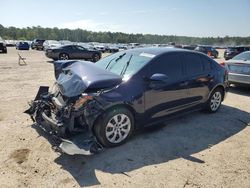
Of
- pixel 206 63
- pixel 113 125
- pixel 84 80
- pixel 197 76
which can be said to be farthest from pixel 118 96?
pixel 206 63

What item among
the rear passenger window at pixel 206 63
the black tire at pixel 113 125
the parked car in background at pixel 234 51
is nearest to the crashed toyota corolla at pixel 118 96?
the black tire at pixel 113 125

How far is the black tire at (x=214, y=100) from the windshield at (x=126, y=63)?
222cm

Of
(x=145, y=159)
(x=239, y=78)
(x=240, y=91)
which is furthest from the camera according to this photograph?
(x=240, y=91)

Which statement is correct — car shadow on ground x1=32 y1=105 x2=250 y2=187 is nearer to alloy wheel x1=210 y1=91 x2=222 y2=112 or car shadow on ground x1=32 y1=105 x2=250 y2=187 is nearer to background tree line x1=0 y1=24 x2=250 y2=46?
alloy wheel x1=210 y1=91 x2=222 y2=112

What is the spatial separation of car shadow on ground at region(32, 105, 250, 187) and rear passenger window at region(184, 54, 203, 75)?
3.70 feet

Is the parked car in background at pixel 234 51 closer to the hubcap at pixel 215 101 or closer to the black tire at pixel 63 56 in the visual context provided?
the black tire at pixel 63 56

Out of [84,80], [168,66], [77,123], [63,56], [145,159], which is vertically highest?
[168,66]

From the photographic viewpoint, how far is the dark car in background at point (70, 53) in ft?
62.8

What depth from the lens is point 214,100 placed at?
21.3 ft

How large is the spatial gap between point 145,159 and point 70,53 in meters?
16.5

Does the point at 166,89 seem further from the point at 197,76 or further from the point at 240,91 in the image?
the point at 240,91

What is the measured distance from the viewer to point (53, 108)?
15.3ft

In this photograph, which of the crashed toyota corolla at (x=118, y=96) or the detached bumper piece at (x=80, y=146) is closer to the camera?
the detached bumper piece at (x=80, y=146)

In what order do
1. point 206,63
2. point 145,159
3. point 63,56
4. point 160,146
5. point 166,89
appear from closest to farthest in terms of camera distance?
point 145,159, point 160,146, point 166,89, point 206,63, point 63,56
